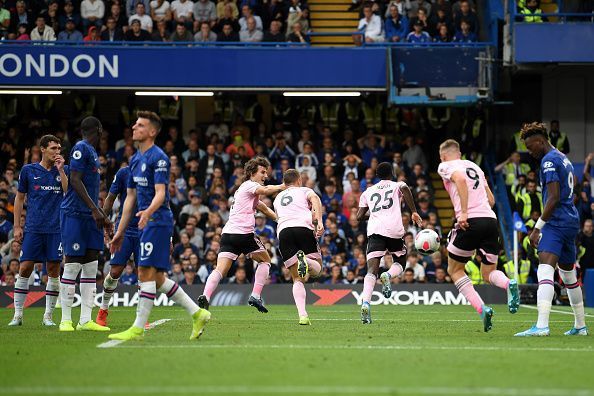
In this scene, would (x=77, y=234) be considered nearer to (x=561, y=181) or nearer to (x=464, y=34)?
(x=561, y=181)

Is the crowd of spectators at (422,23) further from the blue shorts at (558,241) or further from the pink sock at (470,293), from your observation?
the blue shorts at (558,241)

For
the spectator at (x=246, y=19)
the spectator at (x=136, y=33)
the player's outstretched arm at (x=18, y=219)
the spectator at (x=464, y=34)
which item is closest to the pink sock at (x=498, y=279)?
the player's outstretched arm at (x=18, y=219)

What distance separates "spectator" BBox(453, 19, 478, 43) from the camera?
93.3 feet

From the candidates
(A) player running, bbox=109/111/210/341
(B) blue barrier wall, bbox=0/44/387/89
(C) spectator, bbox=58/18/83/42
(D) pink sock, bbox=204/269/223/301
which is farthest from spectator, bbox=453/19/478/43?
(A) player running, bbox=109/111/210/341

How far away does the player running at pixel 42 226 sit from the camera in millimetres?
14912

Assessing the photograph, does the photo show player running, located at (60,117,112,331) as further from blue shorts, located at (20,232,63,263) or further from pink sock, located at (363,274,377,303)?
pink sock, located at (363,274,377,303)

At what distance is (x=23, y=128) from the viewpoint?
99.5 feet

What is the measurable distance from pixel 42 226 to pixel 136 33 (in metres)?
13.7

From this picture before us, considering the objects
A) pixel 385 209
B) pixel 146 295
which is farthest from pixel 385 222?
pixel 146 295

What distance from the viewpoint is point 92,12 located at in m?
28.9

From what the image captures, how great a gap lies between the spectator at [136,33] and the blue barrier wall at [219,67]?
556 millimetres

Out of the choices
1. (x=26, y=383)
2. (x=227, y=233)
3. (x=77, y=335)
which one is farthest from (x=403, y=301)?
(x=26, y=383)

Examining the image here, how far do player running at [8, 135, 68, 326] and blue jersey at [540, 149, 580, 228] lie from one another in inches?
255

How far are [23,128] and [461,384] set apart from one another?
953 inches
